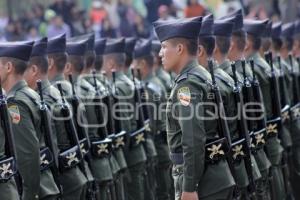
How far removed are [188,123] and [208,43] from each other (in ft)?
4.21

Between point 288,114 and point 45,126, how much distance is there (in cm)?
420

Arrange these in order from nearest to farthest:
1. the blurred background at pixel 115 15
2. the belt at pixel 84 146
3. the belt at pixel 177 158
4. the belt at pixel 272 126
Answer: the belt at pixel 177 158 → the belt at pixel 84 146 → the belt at pixel 272 126 → the blurred background at pixel 115 15

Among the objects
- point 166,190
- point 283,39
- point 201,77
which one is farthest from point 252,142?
point 283,39

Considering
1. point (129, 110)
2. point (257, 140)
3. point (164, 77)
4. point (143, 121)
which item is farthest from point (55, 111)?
point (164, 77)

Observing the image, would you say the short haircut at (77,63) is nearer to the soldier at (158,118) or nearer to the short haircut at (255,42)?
the soldier at (158,118)

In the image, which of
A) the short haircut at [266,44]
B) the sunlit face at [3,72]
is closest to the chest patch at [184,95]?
the sunlit face at [3,72]

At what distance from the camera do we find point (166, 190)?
11.5 metres

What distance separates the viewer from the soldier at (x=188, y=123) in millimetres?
6891

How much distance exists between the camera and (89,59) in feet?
33.7

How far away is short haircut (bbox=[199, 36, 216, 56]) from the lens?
312 inches

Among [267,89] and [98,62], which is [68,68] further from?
[267,89]

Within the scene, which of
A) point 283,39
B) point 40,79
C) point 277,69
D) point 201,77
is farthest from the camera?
point 283,39

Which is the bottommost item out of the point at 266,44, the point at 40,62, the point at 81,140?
the point at 81,140

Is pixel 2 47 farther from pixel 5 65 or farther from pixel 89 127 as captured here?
pixel 89 127
